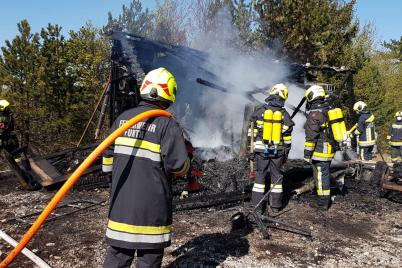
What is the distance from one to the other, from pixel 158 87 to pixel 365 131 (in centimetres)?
1056

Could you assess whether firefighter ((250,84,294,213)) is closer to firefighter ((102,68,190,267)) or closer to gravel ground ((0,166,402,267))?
gravel ground ((0,166,402,267))

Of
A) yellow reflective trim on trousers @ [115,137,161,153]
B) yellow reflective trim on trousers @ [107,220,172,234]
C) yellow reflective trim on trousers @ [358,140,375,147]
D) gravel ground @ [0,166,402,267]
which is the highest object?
yellow reflective trim on trousers @ [115,137,161,153]

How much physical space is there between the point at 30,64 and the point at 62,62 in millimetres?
1107

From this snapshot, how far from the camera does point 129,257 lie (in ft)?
9.69

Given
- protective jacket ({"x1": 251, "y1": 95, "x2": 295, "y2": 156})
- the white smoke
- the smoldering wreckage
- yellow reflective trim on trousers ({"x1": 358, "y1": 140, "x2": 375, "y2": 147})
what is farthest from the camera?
yellow reflective trim on trousers ({"x1": 358, "y1": 140, "x2": 375, "y2": 147})

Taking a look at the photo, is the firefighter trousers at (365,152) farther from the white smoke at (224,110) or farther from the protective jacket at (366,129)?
the white smoke at (224,110)

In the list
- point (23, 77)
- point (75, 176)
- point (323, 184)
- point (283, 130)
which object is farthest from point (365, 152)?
point (23, 77)

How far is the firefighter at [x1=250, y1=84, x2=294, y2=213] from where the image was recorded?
6.32 m

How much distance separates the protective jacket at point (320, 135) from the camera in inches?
258

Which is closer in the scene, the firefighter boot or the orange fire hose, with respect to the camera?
the orange fire hose

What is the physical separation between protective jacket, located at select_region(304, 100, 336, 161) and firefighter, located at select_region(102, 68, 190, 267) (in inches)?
169

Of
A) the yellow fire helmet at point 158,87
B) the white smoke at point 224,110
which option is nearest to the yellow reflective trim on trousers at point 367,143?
the white smoke at point 224,110

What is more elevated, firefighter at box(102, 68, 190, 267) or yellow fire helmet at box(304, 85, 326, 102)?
yellow fire helmet at box(304, 85, 326, 102)

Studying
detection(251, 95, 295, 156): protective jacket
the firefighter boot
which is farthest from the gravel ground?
detection(251, 95, 295, 156): protective jacket
